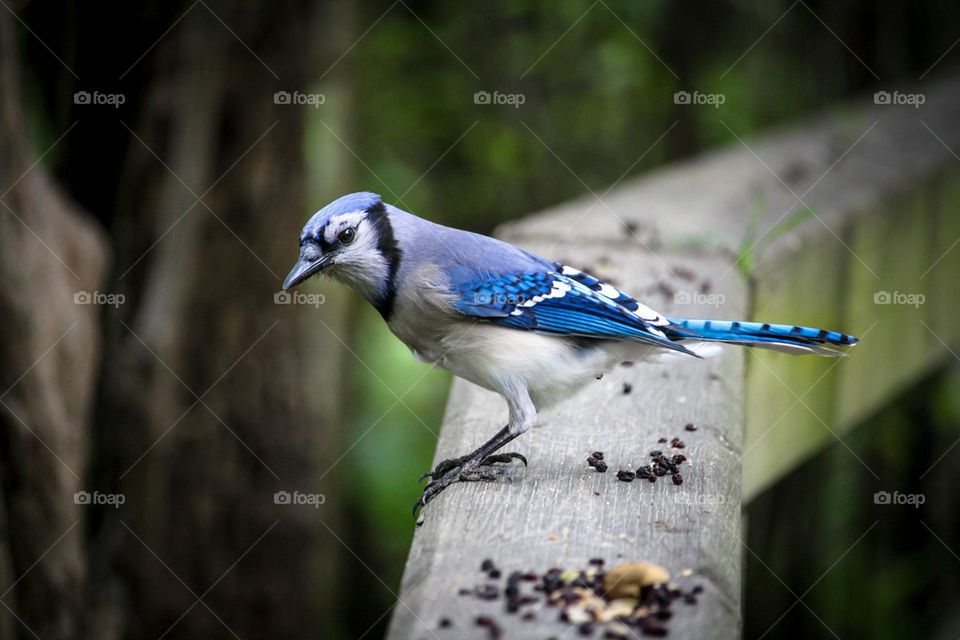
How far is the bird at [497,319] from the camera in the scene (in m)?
3.35

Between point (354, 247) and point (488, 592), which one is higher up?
point (354, 247)

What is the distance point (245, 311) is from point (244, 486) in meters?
0.95

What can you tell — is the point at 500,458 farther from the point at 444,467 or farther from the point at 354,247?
the point at 354,247

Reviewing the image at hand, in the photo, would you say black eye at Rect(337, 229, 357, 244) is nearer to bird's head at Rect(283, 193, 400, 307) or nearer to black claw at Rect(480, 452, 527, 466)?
bird's head at Rect(283, 193, 400, 307)

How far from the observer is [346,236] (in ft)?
11.2

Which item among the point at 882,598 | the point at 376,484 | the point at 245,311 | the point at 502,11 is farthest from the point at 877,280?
A: the point at 376,484

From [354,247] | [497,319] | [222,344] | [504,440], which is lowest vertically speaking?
[504,440]

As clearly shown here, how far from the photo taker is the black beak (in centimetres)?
334

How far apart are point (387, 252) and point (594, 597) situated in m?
1.53

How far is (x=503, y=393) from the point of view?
3312 mm

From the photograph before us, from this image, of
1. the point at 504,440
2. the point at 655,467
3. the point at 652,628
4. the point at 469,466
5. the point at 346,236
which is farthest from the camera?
the point at 346,236

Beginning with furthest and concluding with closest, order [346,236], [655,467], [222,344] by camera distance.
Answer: [222,344], [346,236], [655,467]

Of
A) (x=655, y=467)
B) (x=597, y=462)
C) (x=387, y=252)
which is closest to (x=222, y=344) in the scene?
(x=387, y=252)

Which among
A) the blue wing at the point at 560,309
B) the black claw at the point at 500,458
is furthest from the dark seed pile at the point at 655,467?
the blue wing at the point at 560,309
